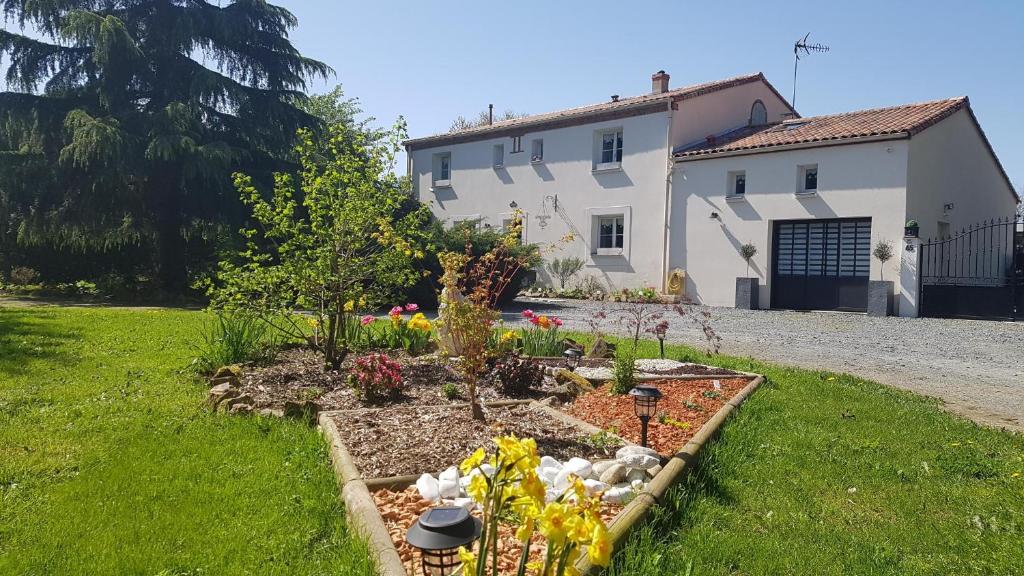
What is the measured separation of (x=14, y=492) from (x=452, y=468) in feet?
6.80

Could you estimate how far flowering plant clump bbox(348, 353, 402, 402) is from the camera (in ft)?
16.5

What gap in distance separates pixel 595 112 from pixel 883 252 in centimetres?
892

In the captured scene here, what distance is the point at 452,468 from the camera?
3.30m

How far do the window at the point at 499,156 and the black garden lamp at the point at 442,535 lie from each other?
2147 cm

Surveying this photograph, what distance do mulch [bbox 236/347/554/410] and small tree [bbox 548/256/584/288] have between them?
1397 centimetres

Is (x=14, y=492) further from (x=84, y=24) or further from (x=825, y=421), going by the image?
(x=84, y=24)

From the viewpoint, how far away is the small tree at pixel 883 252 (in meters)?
15.4

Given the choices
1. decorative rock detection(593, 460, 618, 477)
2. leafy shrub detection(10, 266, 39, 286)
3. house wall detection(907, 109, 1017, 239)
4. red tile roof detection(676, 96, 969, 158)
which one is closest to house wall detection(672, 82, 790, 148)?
red tile roof detection(676, 96, 969, 158)

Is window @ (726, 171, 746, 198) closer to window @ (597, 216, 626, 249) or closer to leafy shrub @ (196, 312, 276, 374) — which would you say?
window @ (597, 216, 626, 249)

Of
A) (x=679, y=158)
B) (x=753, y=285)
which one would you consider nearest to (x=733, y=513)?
(x=753, y=285)

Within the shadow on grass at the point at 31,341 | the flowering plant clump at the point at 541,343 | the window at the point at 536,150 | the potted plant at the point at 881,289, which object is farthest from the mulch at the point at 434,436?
the window at the point at 536,150

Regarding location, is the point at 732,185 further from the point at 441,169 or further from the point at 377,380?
the point at 377,380

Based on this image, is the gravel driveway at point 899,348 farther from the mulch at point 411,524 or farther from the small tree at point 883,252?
the mulch at point 411,524

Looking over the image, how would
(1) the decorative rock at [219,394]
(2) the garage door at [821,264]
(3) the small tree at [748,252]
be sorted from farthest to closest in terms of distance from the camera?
1. (3) the small tree at [748,252]
2. (2) the garage door at [821,264]
3. (1) the decorative rock at [219,394]
